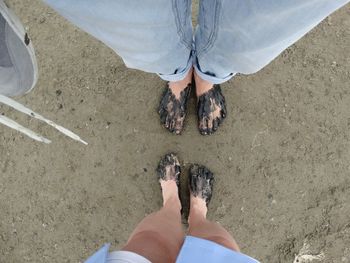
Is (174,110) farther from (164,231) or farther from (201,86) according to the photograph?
(164,231)

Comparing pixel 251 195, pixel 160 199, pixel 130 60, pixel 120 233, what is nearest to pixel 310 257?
pixel 251 195

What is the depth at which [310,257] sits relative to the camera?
1699 mm

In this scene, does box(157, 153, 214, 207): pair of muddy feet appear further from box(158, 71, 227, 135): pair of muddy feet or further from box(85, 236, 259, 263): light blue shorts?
box(85, 236, 259, 263): light blue shorts

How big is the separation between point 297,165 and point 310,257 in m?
0.35

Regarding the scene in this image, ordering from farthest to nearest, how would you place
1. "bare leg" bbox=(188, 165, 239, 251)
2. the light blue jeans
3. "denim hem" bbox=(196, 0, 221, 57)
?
"bare leg" bbox=(188, 165, 239, 251)
"denim hem" bbox=(196, 0, 221, 57)
the light blue jeans

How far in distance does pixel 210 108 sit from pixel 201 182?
28 centimetres

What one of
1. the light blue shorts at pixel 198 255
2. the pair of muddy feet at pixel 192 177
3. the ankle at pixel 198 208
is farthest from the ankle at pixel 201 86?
the light blue shorts at pixel 198 255

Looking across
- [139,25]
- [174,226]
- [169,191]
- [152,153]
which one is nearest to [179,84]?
[152,153]

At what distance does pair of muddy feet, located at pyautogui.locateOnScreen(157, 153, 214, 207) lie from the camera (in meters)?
1.67

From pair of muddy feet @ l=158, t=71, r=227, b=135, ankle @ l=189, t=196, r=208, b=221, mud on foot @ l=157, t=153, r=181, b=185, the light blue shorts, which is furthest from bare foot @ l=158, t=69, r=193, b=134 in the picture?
the light blue shorts

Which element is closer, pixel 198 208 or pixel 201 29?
pixel 201 29

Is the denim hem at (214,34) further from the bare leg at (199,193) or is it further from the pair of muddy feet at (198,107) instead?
the bare leg at (199,193)

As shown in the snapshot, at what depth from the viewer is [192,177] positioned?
67.5 inches

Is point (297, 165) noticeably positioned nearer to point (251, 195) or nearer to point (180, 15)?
point (251, 195)
